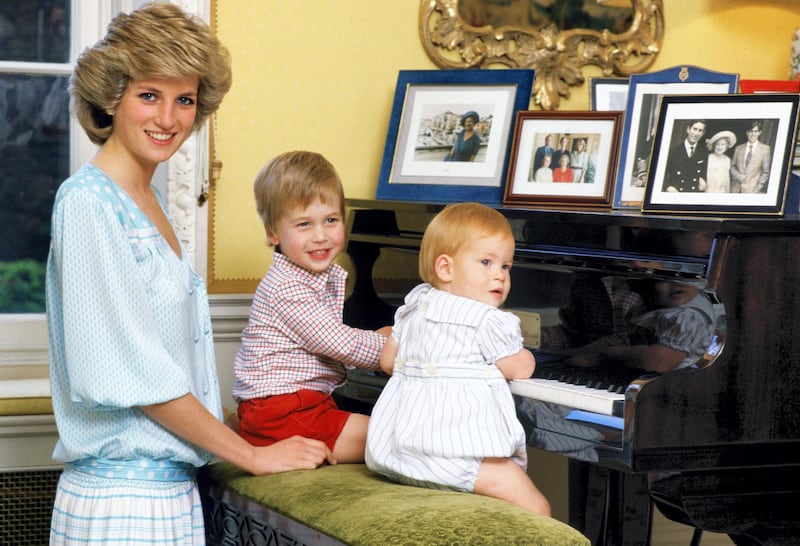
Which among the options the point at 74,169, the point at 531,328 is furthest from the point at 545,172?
the point at 74,169

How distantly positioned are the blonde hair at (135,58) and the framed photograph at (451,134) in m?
1.09

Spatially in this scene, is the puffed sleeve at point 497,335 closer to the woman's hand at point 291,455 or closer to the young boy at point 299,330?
the young boy at point 299,330

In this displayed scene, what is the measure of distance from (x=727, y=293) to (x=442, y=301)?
0.56 metres

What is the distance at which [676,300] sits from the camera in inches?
91.6

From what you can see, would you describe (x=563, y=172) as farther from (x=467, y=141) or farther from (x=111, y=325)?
(x=111, y=325)

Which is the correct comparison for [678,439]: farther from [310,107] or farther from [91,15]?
[91,15]

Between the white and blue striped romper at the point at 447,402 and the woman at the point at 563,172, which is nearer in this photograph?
the white and blue striped romper at the point at 447,402

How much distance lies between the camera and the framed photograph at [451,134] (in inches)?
121

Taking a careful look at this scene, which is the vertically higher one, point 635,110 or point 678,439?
point 635,110

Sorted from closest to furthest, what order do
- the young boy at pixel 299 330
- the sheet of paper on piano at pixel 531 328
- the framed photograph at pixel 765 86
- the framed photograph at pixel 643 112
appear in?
the young boy at pixel 299 330 → the sheet of paper on piano at pixel 531 328 → the framed photograph at pixel 643 112 → the framed photograph at pixel 765 86

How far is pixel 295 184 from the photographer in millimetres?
2398

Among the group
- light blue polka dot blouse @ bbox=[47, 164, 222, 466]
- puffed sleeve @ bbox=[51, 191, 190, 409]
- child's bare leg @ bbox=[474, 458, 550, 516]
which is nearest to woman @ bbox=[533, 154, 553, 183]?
child's bare leg @ bbox=[474, 458, 550, 516]

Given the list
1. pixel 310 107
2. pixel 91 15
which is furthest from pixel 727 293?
pixel 91 15

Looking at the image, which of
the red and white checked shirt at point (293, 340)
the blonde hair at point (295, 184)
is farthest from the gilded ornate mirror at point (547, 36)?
the red and white checked shirt at point (293, 340)
